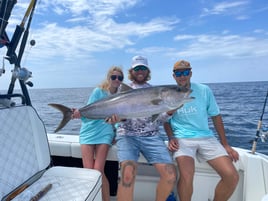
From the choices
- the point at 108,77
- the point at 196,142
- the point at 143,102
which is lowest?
the point at 196,142

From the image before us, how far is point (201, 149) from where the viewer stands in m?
2.62

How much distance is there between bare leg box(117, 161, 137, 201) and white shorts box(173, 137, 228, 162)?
1.70ft

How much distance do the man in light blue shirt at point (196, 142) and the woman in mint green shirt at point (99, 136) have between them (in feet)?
2.09

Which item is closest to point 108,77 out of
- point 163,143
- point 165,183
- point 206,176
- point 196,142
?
point 163,143

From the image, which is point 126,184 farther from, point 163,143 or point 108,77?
point 108,77

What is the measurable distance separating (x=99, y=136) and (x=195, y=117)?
102 centimetres

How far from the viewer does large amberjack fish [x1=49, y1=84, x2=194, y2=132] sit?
2412mm

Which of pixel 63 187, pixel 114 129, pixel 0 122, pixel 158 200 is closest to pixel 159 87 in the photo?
pixel 114 129

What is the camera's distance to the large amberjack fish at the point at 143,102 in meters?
2.41

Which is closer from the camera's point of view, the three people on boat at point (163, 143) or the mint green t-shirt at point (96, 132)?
the three people on boat at point (163, 143)

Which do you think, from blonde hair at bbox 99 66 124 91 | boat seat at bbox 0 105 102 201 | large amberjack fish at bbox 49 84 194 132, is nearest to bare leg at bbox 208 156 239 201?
large amberjack fish at bbox 49 84 194 132

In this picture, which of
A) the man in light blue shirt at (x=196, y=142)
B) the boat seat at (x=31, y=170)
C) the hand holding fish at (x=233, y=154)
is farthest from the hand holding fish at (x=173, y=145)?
the boat seat at (x=31, y=170)

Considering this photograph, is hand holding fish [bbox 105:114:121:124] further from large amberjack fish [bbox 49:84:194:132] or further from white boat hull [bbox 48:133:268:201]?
white boat hull [bbox 48:133:268:201]

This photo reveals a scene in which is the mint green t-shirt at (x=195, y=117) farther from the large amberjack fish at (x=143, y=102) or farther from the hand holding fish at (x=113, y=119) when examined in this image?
the hand holding fish at (x=113, y=119)
